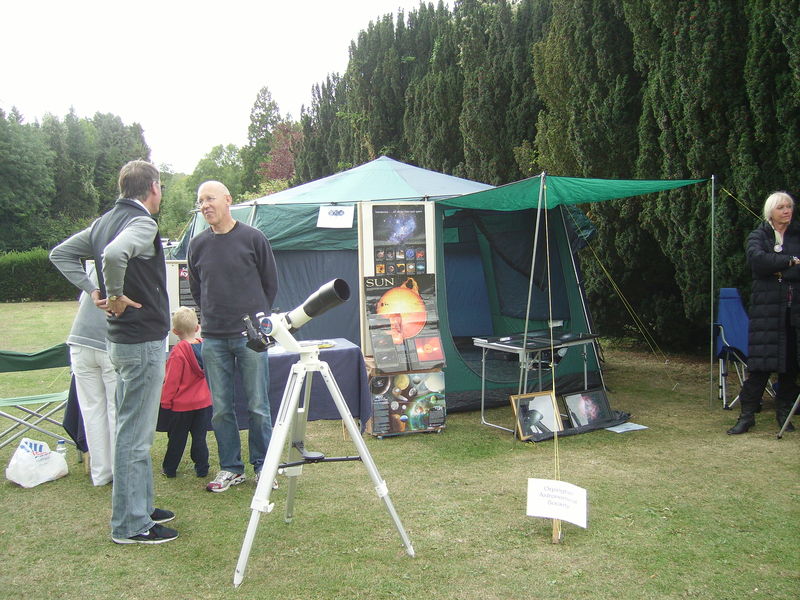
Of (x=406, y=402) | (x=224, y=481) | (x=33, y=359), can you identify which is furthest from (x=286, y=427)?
(x=33, y=359)

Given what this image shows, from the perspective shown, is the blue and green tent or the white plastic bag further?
the blue and green tent

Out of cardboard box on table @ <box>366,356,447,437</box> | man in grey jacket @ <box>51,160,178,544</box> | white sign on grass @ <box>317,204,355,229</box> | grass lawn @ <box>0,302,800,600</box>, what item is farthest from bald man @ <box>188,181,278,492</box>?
white sign on grass @ <box>317,204,355,229</box>

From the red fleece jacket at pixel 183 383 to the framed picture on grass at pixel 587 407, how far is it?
96.9 inches

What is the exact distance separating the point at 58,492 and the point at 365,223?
251 cm

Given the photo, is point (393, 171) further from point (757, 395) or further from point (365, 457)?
point (365, 457)

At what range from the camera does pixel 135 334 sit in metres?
2.83

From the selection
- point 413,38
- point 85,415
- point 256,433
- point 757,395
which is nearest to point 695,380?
point 757,395

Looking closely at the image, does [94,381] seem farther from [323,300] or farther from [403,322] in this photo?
[403,322]

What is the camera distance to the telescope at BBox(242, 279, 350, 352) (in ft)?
8.01

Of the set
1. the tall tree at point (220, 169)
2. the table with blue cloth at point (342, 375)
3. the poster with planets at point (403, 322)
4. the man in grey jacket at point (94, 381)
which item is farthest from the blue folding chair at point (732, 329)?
the tall tree at point (220, 169)

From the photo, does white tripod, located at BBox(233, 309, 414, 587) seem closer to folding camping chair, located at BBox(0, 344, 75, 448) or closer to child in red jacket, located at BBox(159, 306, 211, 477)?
child in red jacket, located at BBox(159, 306, 211, 477)

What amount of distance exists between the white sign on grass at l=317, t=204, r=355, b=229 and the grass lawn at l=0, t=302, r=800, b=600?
7.11ft

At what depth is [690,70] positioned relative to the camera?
5.90 meters

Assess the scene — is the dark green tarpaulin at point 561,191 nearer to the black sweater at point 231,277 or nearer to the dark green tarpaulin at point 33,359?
the black sweater at point 231,277
